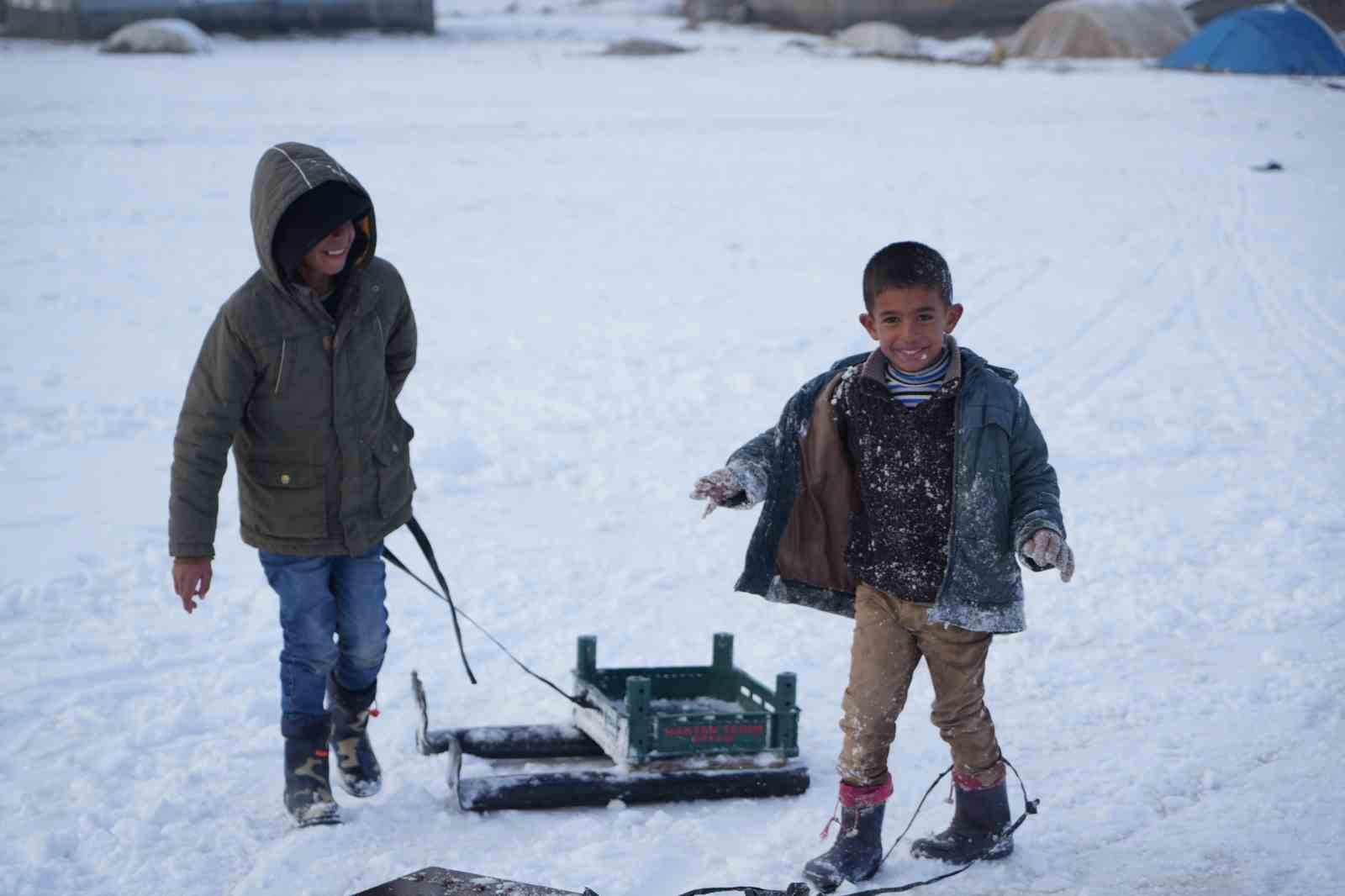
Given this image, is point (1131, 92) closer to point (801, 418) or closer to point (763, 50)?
point (763, 50)

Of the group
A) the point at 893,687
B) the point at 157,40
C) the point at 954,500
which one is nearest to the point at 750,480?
the point at 954,500

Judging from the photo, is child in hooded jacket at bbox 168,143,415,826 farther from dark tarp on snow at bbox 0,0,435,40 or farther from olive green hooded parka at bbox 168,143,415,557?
dark tarp on snow at bbox 0,0,435,40

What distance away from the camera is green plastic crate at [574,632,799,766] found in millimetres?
4160

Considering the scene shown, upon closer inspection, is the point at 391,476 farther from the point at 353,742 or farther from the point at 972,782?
the point at 972,782

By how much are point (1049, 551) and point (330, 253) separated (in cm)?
207

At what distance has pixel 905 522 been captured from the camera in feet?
12.1

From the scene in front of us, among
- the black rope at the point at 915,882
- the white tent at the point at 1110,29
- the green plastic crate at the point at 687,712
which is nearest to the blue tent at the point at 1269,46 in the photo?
the white tent at the point at 1110,29

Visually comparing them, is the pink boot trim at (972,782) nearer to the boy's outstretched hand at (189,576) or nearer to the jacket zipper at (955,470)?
the jacket zipper at (955,470)

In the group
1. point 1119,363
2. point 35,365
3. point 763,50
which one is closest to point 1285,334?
point 1119,363

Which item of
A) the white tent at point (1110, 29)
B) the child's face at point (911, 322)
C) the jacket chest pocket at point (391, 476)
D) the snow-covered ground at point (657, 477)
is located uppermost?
the white tent at point (1110, 29)

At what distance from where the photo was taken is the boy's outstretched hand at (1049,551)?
10.5ft

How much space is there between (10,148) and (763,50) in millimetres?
20700

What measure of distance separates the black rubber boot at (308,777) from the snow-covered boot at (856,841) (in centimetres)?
137

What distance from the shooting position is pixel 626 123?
2183cm
